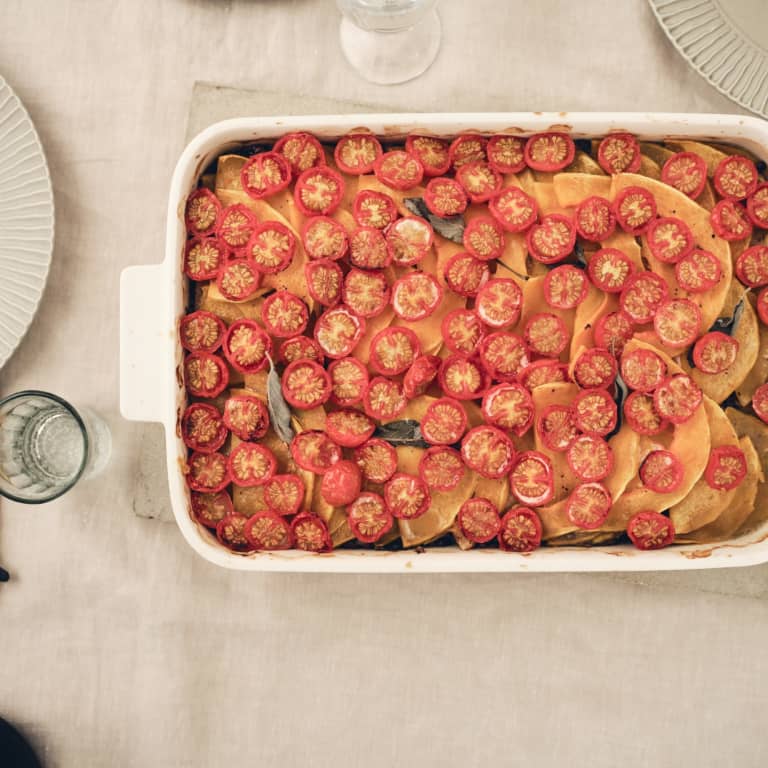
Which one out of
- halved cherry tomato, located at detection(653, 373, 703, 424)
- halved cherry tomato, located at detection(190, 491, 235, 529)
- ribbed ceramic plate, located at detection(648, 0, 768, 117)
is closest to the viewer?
halved cherry tomato, located at detection(653, 373, 703, 424)

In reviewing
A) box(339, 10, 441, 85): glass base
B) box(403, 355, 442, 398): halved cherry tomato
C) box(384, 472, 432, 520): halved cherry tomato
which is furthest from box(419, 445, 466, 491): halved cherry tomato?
box(339, 10, 441, 85): glass base

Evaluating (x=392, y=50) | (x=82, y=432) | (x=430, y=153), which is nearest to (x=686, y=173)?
(x=430, y=153)

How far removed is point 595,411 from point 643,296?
258 millimetres

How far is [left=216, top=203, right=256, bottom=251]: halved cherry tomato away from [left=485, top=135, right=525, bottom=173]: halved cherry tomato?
53cm

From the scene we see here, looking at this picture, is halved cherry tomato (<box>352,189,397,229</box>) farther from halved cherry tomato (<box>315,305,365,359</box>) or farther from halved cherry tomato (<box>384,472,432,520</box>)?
halved cherry tomato (<box>384,472,432,520</box>)

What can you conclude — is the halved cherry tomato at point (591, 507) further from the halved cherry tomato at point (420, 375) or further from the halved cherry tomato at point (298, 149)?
the halved cherry tomato at point (298, 149)

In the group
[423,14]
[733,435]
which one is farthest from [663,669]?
[423,14]

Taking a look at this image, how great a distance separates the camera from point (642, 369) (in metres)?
1.47

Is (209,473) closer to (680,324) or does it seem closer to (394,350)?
(394,350)

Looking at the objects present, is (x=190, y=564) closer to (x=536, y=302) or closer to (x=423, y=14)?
(x=536, y=302)

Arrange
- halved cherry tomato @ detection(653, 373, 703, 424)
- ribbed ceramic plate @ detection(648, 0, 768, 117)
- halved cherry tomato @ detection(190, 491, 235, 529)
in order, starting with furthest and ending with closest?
ribbed ceramic plate @ detection(648, 0, 768, 117), halved cherry tomato @ detection(190, 491, 235, 529), halved cherry tomato @ detection(653, 373, 703, 424)

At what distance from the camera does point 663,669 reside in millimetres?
1731

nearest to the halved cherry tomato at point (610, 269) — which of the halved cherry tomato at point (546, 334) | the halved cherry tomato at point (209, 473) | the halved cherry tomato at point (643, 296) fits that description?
the halved cherry tomato at point (643, 296)

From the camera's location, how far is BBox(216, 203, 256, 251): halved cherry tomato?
1513mm
